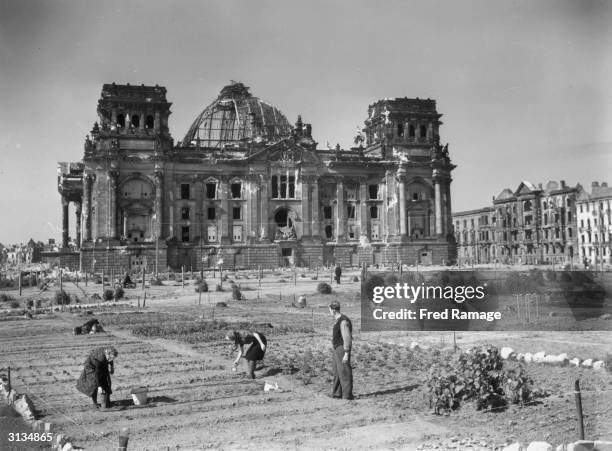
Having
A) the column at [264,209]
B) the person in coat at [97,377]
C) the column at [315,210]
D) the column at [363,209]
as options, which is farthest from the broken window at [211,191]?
the person in coat at [97,377]

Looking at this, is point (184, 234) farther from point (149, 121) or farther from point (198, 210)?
point (149, 121)

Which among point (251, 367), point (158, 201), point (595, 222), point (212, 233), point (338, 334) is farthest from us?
point (595, 222)

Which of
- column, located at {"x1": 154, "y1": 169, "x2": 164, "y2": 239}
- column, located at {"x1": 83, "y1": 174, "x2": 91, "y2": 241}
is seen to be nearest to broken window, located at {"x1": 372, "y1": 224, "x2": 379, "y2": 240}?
column, located at {"x1": 154, "y1": 169, "x2": 164, "y2": 239}

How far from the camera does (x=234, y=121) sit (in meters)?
90.9

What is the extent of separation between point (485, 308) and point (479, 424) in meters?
8.69

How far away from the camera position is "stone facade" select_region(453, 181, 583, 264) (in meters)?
89.2

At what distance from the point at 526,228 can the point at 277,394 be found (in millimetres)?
91270

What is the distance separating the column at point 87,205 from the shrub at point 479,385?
6535cm

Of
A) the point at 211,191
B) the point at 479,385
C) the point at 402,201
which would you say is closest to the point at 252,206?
the point at 211,191

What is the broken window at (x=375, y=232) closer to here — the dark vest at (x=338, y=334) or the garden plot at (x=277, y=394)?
the garden plot at (x=277, y=394)

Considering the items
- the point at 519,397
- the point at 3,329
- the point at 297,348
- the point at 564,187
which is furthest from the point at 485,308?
the point at 564,187

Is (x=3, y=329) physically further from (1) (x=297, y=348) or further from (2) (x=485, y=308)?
(2) (x=485, y=308)

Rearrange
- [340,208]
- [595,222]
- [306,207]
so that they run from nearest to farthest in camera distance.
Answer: [306,207]
[340,208]
[595,222]

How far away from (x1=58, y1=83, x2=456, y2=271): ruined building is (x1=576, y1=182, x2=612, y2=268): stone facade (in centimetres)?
1752
